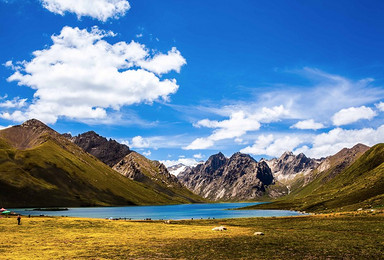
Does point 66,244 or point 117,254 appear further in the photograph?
point 66,244

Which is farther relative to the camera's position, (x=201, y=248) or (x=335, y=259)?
(x=201, y=248)

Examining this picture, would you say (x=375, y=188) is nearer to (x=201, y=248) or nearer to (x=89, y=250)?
(x=201, y=248)

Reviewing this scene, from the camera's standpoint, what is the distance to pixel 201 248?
4834 centimetres

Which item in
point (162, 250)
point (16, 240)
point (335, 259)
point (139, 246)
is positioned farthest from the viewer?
point (16, 240)

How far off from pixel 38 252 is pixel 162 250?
18.3 meters

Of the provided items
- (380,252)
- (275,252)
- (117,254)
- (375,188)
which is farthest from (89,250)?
(375,188)

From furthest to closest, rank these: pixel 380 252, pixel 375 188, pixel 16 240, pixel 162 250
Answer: pixel 375 188
pixel 16 240
pixel 162 250
pixel 380 252

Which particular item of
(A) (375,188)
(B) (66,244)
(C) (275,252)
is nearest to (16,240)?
(B) (66,244)

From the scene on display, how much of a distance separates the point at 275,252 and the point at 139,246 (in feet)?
73.9

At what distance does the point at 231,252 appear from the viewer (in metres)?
44.1

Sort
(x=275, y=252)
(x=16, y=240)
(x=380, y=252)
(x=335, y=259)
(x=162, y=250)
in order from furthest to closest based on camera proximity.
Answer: (x=16, y=240), (x=162, y=250), (x=275, y=252), (x=380, y=252), (x=335, y=259)

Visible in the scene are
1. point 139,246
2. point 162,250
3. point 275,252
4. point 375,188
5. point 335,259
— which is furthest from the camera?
point 375,188

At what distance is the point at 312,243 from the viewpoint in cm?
5169

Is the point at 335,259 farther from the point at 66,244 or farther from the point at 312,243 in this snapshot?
the point at 66,244
